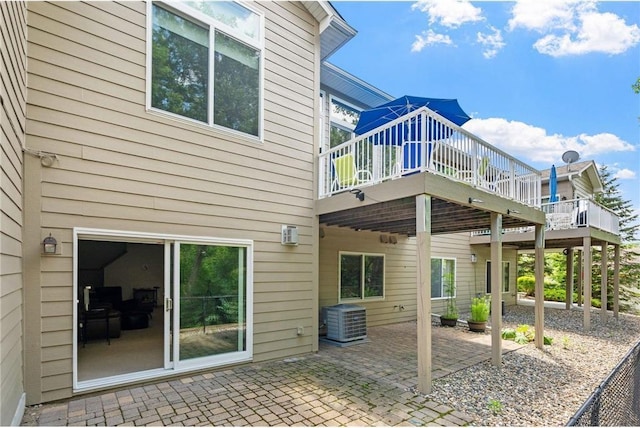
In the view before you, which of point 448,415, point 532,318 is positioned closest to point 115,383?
point 448,415

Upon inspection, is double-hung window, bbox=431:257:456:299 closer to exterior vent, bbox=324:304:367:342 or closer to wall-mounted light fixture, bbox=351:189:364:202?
exterior vent, bbox=324:304:367:342

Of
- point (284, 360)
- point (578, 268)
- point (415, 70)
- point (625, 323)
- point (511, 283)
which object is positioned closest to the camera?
point (284, 360)

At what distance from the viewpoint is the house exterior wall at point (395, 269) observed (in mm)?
8105

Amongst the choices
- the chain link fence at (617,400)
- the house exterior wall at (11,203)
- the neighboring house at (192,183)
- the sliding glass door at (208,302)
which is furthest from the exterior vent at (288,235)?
the chain link fence at (617,400)

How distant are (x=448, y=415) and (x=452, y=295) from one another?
8008mm

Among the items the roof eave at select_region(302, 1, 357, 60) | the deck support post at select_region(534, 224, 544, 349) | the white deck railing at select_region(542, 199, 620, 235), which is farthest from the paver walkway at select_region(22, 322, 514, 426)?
the white deck railing at select_region(542, 199, 620, 235)

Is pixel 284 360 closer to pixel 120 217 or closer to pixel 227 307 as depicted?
pixel 227 307

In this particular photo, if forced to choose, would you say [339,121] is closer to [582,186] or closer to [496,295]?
[496,295]

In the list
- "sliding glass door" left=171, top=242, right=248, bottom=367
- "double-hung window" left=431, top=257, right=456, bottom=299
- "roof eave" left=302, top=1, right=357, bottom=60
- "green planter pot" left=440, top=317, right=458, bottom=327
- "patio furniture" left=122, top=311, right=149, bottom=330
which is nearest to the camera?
"sliding glass door" left=171, top=242, right=248, bottom=367

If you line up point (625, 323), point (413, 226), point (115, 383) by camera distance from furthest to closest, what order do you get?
point (625, 323), point (413, 226), point (115, 383)

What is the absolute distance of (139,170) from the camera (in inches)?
A: 173

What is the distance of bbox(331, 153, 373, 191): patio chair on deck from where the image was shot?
580 centimetres

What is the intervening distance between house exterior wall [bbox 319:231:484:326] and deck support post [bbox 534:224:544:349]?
11.5ft

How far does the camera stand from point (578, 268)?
54.8 ft
